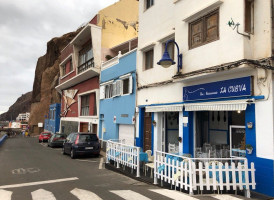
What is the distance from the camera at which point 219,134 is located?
10.5 meters

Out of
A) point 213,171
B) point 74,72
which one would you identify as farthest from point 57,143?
point 213,171

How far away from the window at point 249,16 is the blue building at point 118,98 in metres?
8.32

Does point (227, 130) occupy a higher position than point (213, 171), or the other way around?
point (227, 130)

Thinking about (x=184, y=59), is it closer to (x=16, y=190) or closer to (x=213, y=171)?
(x=213, y=171)

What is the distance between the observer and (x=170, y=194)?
700 centimetres

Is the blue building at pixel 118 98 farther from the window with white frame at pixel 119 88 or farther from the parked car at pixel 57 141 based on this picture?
the parked car at pixel 57 141

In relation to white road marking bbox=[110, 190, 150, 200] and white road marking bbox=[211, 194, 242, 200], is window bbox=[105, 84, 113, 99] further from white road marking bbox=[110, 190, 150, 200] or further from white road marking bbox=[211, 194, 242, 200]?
white road marking bbox=[211, 194, 242, 200]

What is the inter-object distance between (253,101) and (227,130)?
2770mm

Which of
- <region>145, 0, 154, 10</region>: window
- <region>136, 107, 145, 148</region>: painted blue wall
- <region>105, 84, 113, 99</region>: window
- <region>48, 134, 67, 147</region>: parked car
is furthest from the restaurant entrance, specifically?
<region>48, 134, 67, 147</region>: parked car

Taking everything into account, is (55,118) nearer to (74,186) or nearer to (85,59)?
(85,59)

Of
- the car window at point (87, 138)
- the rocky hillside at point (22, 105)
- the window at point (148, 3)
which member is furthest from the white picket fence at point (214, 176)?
the rocky hillside at point (22, 105)

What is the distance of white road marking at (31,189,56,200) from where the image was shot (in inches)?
260

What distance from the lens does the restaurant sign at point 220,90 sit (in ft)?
25.4

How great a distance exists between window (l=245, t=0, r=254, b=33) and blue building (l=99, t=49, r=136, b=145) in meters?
8.32
